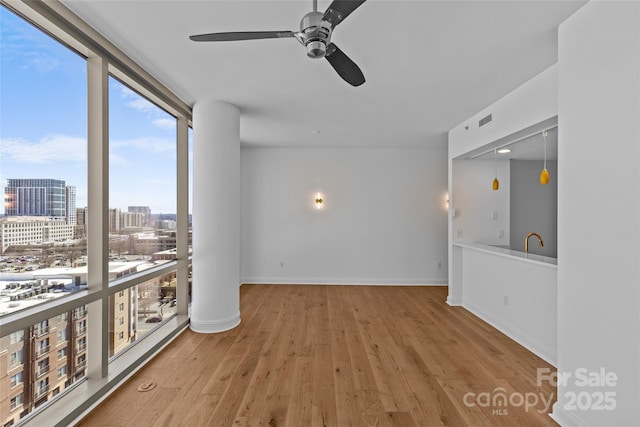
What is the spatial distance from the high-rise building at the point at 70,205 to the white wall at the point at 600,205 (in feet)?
11.8

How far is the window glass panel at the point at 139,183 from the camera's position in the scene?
8.57 ft

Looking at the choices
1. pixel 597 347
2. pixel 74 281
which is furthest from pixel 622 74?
pixel 74 281

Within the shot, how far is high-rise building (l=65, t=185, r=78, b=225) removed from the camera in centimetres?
213

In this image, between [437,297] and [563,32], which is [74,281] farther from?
[437,297]

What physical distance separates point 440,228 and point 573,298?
4077 millimetres

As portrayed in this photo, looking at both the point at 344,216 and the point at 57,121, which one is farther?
the point at 344,216

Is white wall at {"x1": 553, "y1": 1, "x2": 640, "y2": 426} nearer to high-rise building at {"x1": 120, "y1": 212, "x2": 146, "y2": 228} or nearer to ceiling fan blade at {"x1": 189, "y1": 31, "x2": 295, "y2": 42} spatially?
ceiling fan blade at {"x1": 189, "y1": 31, "x2": 295, "y2": 42}

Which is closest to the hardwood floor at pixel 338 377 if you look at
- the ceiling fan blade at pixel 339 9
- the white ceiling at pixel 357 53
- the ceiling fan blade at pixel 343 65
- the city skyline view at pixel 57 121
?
the city skyline view at pixel 57 121

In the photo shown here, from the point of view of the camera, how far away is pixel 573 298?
1.97 meters

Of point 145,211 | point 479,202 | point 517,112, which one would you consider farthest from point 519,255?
point 145,211

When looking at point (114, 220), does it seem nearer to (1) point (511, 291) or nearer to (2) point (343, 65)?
(2) point (343, 65)

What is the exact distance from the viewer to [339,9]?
142cm

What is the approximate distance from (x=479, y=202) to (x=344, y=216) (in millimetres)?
2502

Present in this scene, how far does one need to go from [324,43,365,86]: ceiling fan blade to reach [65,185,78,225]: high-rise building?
6.89 feet
